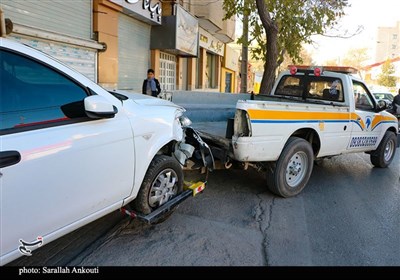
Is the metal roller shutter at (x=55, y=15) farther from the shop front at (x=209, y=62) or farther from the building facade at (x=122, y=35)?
the shop front at (x=209, y=62)

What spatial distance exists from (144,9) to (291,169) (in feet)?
27.7

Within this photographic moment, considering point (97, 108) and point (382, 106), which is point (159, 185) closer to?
point (97, 108)

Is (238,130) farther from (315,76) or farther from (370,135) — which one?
(370,135)

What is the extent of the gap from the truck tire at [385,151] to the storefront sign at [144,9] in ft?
25.6

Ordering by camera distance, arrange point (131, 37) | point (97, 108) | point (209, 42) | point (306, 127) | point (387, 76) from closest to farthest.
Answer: point (97, 108) < point (306, 127) < point (131, 37) < point (209, 42) < point (387, 76)

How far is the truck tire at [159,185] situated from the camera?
338 centimetres

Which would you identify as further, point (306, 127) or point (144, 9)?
point (144, 9)

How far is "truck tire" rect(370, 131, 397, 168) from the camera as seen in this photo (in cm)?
700

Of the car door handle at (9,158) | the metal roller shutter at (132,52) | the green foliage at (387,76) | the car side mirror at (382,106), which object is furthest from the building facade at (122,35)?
the green foliage at (387,76)

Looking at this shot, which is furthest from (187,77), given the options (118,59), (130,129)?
Answer: (130,129)

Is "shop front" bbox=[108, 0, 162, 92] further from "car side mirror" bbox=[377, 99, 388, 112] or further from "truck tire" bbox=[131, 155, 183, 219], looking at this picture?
"car side mirror" bbox=[377, 99, 388, 112]

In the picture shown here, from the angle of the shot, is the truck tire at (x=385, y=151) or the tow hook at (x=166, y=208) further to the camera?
the truck tire at (x=385, y=151)

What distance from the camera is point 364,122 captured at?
20.3ft

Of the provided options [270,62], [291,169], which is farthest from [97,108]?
[270,62]
